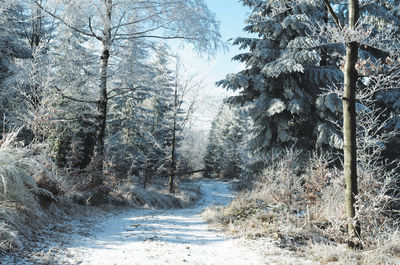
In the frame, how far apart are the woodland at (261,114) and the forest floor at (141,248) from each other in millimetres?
309

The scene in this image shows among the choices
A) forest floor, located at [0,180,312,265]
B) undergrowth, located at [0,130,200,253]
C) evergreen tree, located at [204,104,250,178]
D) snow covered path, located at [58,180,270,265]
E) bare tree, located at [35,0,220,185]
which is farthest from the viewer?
evergreen tree, located at [204,104,250,178]

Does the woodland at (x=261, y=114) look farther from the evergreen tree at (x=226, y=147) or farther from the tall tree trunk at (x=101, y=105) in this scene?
the evergreen tree at (x=226, y=147)

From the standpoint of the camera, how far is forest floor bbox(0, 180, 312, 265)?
11.0 ft

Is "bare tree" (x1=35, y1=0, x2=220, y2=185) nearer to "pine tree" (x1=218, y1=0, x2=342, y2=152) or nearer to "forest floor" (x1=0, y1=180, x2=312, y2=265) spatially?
"pine tree" (x1=218, y1=0, x2=342, y2=152)

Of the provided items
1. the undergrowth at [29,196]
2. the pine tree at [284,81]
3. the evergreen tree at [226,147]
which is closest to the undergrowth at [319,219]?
the pine tree at [284,81]

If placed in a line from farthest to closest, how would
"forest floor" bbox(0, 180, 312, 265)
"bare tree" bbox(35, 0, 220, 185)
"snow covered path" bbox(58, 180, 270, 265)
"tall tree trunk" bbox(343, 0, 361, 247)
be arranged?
1. "bare tree" bbox(35, 0, 220, 185)
2. "tall tree trunk" bbox(343, 0, 361, 247)
3. "snow covered path" bbox(58, 180, 270, 265)
4. "forest floor" bbox(0, 180, 312, 265)

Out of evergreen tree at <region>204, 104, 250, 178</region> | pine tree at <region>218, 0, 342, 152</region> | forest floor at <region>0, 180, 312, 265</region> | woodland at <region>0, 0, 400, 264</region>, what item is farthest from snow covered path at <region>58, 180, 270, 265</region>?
evergreen tree at <region>204, 104, 250, 178</region>

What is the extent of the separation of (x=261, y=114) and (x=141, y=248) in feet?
24.5

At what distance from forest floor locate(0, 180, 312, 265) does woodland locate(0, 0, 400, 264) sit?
0.31 m

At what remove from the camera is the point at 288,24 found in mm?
9711

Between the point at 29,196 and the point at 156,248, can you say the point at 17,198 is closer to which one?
the point at 29,196

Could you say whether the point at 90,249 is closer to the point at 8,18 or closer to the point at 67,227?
the point at 67,227

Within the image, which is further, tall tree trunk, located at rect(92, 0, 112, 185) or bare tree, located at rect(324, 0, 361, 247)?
tall tree trunk, located at rect(92, 0, 112, 185)

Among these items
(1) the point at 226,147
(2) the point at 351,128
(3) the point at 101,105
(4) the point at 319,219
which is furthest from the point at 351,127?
(1) the point at 226,147
